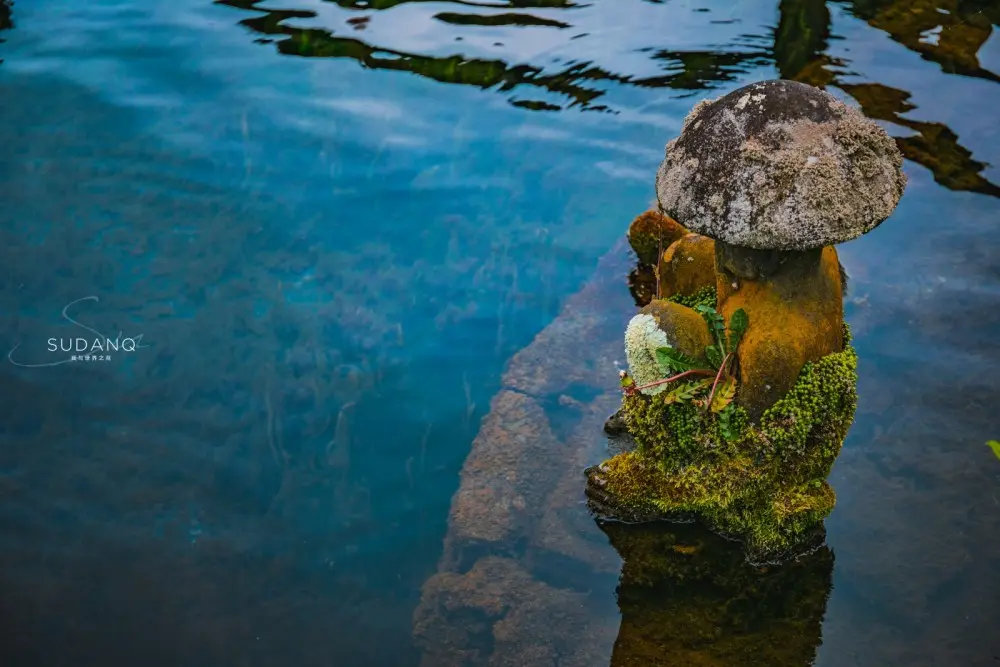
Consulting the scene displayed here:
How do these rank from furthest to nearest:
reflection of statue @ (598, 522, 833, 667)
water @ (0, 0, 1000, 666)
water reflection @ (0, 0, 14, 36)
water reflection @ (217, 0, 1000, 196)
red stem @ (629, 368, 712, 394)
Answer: water reflection @ (0, 0, 14, 36)
water reflection @ (217, 0, 1000, 196)
water @ (0, 0, 1000, 666)
red stem @ (629, 368, 712, 394)
reflection of statue @ (598, 522, 833, 667)

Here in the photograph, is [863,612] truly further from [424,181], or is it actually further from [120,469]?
[424,181]

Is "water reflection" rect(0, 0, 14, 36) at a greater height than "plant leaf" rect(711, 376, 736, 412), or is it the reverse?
"water reflection" rect(0, 0, 14, 36)

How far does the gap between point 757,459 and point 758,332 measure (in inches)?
34.0

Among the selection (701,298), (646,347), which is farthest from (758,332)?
(701,298)

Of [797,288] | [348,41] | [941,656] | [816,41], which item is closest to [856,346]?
[797,288]

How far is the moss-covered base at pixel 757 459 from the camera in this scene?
19.7ft

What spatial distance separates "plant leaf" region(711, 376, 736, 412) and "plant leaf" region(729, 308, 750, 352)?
22cm

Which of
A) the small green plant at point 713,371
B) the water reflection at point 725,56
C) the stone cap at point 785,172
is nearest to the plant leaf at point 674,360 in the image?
the small green plant at point 713,371

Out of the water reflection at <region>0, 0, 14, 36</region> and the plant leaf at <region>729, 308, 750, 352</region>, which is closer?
the plant leaf at <region>729, 308, 750, 352</region>

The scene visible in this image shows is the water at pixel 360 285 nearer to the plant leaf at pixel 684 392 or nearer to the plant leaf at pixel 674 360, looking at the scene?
the plant leaf at pixel 684 392

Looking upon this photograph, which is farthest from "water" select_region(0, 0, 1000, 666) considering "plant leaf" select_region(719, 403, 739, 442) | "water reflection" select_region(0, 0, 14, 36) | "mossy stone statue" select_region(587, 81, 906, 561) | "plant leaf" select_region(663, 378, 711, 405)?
"plant leaf" select_region(663, 378, 711, 405)

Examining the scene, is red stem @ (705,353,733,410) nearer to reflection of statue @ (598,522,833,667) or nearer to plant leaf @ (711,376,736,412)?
plant leaf @ (711,376,736,412)

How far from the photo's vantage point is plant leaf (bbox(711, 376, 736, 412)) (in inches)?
236

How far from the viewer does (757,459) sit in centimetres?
611
